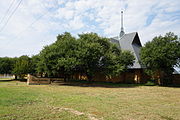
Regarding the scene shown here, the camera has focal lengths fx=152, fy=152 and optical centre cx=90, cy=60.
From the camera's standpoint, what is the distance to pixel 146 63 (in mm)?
19734

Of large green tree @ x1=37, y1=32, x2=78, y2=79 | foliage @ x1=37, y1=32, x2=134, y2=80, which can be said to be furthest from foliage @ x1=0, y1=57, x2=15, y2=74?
large green tree @ x1=37, y1=32, x2=78, y2=79

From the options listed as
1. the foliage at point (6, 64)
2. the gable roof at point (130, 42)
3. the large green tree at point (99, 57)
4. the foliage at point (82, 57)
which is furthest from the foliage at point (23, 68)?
the gable roof at point (130, 42)

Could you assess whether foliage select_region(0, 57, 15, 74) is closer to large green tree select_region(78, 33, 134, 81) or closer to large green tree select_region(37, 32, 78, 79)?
large green tree select_region(37, 32, 78, 79)

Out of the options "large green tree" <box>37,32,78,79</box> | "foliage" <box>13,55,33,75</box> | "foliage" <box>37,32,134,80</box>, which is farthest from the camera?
"foliage" <box>13,55,33,75</box>

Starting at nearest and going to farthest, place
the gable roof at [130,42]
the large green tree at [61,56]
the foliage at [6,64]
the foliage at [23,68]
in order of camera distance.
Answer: the large green tree at [61,56] < the foliage at [23,68] < the gable roof at [130,42] < the foliage at [6,64]

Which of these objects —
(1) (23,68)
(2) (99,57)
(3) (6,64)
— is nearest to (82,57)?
Result: (2) (99,57)

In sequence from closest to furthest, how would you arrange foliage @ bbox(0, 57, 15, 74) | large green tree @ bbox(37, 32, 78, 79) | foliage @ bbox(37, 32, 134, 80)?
1. large green tree @ bbox(37, 32, 78, 79)
2. foliage @ bbox(37, 32, 134, 80)
3. foliage @ bbox(0, 57, 15, 74)

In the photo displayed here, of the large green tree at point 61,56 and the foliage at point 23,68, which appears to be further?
the foliage at point 23,68

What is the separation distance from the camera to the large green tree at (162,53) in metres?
17.9

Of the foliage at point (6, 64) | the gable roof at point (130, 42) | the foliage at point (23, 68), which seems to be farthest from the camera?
the foliage at point (6, 64)

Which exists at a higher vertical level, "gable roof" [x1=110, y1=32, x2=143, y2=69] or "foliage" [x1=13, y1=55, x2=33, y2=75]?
"gable roof" [x1=110, y1=32, x2=143, y2=69]

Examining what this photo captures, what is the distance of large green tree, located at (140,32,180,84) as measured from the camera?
1789 cm

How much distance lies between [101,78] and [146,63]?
10672mm

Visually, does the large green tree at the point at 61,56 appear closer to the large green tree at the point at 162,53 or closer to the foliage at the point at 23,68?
the foliage at the point at 23,68
